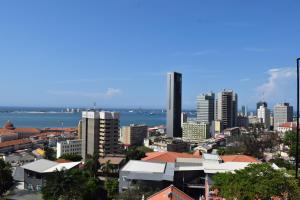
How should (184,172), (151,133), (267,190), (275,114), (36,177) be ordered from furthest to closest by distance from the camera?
(275,114) < (151,133) < (36,177) < (184,172) < (267,190)

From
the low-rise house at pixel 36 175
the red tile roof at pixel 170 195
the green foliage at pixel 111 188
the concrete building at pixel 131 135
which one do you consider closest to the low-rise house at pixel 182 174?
the green foliage at pixel 111 188

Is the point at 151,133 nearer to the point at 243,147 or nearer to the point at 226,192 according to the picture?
the point at 243,147

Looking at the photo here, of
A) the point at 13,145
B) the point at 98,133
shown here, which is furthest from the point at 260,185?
the point at 13,145

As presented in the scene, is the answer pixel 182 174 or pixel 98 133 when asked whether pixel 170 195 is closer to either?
pixel 182 174

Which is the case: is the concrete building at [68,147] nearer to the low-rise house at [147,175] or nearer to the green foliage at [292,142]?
the low-rise house at [147,175]

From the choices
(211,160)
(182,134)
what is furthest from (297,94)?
(182,134)

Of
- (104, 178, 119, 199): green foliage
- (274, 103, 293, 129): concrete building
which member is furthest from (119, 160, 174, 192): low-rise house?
(274, 103, 293, 129): concrete building
